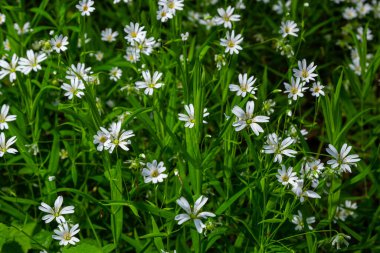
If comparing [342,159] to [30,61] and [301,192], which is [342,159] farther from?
[30,61]

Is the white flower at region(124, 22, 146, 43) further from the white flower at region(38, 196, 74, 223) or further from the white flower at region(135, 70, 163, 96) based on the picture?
the white flower at region(38, 196, 74, 223)

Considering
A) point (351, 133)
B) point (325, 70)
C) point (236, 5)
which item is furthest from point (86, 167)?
point (325, 70)

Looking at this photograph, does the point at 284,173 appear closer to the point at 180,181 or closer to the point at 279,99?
the point at 180,181

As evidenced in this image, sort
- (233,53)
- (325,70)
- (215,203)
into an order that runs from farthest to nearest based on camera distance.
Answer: (325,70), (233,53), (215,203)

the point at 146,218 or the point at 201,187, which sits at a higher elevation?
the point at 201,187

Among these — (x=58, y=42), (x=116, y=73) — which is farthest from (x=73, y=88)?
(x=116, y=73)

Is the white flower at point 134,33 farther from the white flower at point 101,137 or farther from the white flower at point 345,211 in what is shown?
the white flower at point 345,211

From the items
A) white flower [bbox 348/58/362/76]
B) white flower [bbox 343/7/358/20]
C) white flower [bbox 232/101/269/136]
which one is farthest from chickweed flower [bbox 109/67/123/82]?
white flower [bbox 343/7/358/20]

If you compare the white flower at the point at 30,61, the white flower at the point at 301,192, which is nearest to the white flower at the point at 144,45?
the white flower at the point at 30,61
